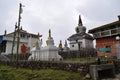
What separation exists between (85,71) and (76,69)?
1.10 metres

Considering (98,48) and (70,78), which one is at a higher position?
(98,48)

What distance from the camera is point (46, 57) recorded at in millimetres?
21391

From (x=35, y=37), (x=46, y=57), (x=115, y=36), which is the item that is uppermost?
(x=35, y=37)

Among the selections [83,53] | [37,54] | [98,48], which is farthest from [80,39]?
[37,54]

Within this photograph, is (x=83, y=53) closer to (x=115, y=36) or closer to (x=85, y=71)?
(x=115, y=36)

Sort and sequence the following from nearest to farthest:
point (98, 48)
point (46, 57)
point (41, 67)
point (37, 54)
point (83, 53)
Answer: point (41, 67)
point (46, 57)
point (37, 54)
point (98, 48)
point (83, 53)

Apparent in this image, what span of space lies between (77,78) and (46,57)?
9533 millimetres

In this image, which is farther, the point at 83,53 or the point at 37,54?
the point at 83,53

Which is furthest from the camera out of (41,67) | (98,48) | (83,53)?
(83,53)

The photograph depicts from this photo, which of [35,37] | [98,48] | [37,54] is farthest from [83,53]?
[35,37]

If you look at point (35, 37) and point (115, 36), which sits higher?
point (35, 37)

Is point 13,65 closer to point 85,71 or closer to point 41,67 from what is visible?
point 41,67

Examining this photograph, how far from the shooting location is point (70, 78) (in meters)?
12.5

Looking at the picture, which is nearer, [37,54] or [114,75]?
[114,75]
